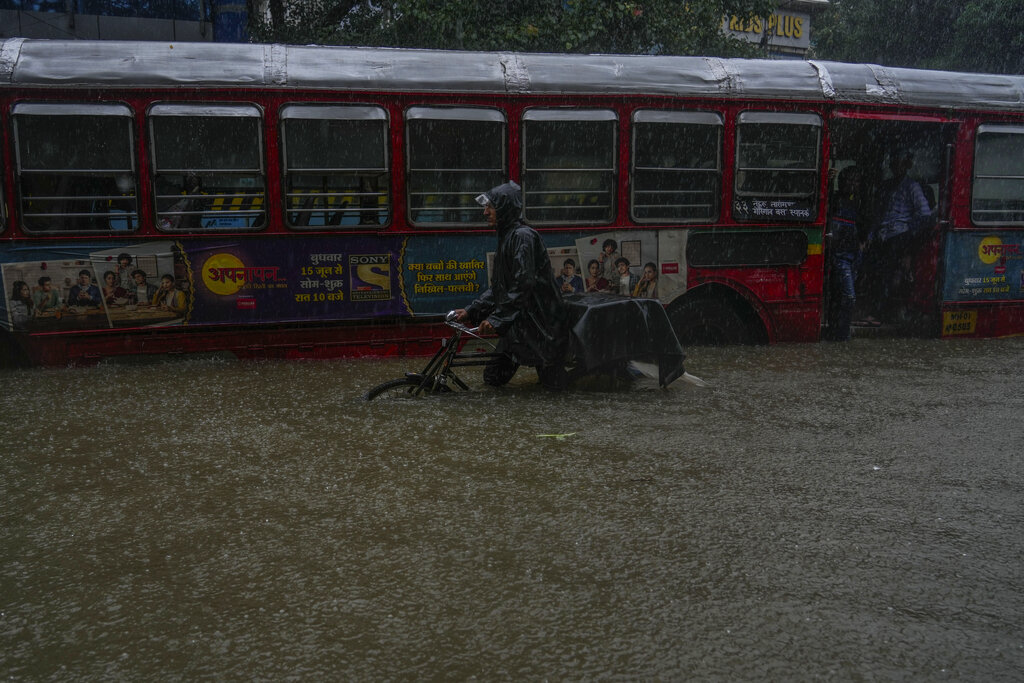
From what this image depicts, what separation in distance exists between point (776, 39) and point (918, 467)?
30388mm

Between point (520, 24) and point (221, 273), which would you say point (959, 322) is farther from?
point (221, 273)

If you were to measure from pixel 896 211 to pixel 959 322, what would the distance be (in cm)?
147

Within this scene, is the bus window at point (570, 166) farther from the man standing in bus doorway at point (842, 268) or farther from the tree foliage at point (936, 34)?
the tree foliage at point (936, 34)

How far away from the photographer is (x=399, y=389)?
687cm

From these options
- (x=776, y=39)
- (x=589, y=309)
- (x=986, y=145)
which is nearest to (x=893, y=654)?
(x=589, y=309)

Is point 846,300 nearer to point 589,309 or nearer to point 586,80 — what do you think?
point 586,80

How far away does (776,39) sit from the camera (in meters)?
32.2

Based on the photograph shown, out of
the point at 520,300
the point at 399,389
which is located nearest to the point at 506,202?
the point at 520,300

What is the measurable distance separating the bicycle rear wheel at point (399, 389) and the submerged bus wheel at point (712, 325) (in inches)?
139

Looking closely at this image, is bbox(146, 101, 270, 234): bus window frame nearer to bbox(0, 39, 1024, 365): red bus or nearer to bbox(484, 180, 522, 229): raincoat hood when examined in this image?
bbox(0, 39, 1024, 365): red bus

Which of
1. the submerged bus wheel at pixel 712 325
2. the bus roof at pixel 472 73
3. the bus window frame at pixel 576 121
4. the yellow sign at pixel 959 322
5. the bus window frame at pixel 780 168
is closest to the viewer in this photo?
the bus roof at pixel 472 73

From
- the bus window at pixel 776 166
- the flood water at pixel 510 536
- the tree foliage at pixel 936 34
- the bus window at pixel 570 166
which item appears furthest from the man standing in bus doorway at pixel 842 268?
the tree foliage at pixel 936 34

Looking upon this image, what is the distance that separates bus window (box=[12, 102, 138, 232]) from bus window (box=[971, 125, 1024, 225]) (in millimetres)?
8954

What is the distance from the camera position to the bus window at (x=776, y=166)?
9.12 meters
